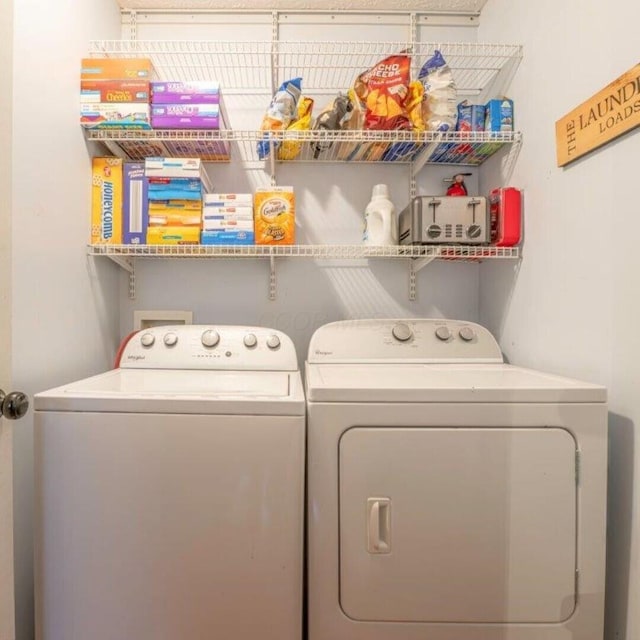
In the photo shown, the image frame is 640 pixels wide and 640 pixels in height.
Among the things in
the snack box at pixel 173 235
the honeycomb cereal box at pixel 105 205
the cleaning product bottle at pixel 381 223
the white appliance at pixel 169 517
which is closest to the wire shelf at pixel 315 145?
the honeycomb cereal box at pixel 105 205

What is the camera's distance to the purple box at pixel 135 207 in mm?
1488

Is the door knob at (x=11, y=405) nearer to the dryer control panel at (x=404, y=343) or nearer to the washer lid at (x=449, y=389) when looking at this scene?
the washer lid at (x=449, y=389)

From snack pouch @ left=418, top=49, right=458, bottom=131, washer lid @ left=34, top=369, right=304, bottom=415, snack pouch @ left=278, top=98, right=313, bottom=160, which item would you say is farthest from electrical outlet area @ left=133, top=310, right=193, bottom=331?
snack pouch @ left=418, top=49, right=458, bottom=131

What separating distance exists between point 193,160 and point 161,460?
3.71 feet

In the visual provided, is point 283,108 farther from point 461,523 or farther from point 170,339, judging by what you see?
point 461,523

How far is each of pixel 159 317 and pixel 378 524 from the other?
51.9 inches

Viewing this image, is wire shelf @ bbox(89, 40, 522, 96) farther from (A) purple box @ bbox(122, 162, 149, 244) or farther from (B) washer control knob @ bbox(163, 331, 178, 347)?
(B) washer control knob @ bbox(163, 331, 178, 347)

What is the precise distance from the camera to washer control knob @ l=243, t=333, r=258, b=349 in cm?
145

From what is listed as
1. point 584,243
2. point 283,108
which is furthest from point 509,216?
point 283,108

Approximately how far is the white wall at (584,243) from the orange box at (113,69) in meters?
1.42

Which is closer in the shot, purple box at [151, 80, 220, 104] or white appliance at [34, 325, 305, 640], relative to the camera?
white appliance at [34, 325, 305, 640]

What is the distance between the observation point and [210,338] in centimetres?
145

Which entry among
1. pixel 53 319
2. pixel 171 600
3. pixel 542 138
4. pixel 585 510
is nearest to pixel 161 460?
pixel 171 600

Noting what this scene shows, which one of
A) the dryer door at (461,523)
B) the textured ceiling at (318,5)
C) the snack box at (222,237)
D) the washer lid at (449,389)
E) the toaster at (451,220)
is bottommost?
the dryer door at (461,523)
